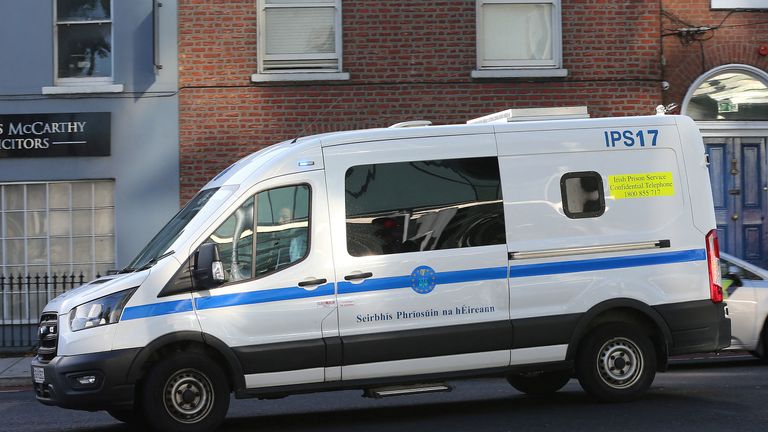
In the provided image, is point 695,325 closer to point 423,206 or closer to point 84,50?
point 423,206

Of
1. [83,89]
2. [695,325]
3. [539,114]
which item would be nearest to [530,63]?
[83,89]

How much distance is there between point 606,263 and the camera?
9391 millimetres

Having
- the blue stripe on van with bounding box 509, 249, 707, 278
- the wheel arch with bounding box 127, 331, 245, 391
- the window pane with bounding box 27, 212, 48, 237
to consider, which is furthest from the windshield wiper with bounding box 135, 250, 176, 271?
the window pane with bounding box 27, 212, 48, 237

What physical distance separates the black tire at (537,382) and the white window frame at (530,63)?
7.62 m

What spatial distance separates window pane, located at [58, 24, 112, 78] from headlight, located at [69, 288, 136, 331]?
9448 millimetres

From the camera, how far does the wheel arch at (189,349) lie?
850cm

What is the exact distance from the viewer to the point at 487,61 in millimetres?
17422

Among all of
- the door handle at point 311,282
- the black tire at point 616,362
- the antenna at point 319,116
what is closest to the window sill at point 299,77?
the antenna at point 319,116

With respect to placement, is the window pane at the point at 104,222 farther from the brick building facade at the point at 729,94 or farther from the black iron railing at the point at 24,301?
the brick building facade at the point at 729,94

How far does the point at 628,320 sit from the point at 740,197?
29.8 ft

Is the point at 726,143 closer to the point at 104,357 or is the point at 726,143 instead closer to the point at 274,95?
the point at 274,95

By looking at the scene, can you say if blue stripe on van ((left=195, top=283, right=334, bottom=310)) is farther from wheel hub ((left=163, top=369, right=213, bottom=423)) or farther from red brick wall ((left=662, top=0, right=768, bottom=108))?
red brick wall ((left=662, top=0, right=768, bottom=108))

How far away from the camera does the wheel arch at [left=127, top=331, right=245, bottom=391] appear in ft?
27.9

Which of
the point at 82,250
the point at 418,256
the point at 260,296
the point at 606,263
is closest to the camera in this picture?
the point at 260,296
